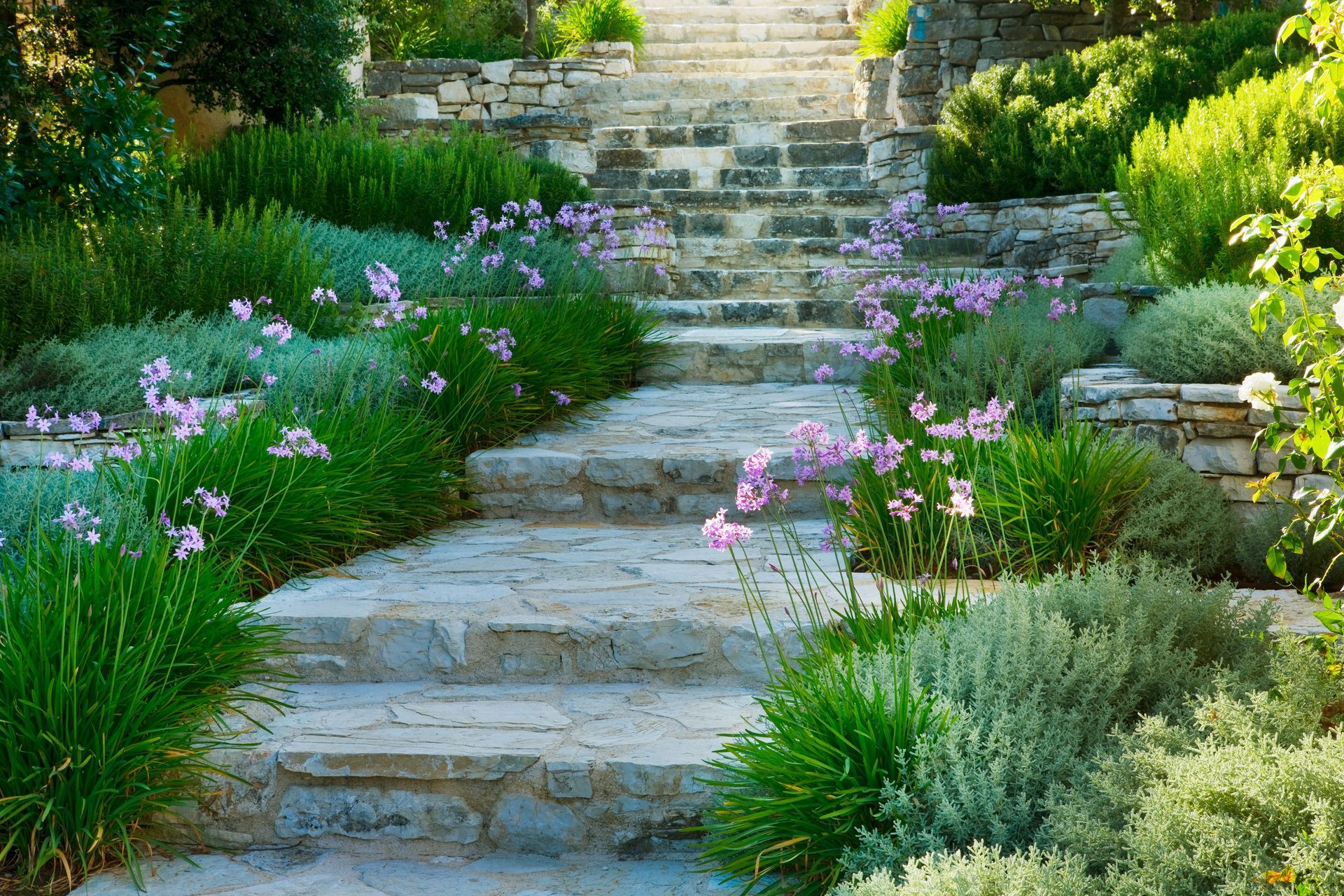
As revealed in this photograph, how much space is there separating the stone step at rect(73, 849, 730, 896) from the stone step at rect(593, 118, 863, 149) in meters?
9.13

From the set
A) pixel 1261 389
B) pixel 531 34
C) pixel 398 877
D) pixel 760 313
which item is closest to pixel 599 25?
pixel 531 34

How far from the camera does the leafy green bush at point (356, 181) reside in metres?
7.56

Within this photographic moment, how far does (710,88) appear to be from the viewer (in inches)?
488

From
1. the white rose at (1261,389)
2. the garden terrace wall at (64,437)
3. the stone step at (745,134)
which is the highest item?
the stone step at (745,134)

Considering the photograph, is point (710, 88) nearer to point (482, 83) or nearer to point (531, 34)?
point (531, 34)

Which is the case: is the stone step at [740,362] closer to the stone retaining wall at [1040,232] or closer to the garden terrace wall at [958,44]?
the stone retaining wall at [1040,232]

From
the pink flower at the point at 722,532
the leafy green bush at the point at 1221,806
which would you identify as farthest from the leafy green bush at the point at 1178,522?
the pink flower at the point at 722,532

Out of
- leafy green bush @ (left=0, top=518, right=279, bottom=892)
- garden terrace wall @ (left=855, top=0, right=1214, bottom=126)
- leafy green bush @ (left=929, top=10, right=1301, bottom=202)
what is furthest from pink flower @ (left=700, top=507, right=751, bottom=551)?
garden terrace wall @ (left=855, top=0, right=1214, bottom=126)

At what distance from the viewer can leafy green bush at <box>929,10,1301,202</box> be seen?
27.2 ft

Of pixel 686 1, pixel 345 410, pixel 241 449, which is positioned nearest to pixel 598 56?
pixel 686 1

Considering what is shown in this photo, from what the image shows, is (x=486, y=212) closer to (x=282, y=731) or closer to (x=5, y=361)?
(x=5, y=361)

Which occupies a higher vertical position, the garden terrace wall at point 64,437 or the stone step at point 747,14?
the stone step at point 747,14

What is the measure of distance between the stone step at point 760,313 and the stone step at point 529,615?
3.58 meters

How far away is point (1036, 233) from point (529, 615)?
251 inches
